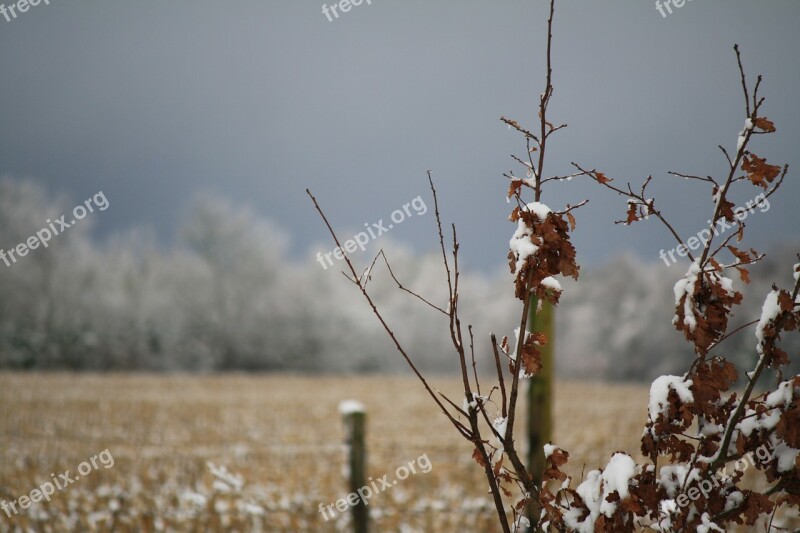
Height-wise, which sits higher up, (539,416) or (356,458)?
(539,416)

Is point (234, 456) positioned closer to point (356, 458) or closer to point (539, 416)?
point (356, 458)

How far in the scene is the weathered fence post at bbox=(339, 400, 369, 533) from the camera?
480 centimetres

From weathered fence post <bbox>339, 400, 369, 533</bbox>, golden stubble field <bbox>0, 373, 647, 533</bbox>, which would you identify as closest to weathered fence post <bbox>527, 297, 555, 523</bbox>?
weathered fence post <bbox>339, 400, 369, 533</bbox>

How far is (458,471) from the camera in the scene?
848cm

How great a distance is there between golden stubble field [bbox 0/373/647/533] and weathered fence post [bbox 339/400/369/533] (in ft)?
2.60

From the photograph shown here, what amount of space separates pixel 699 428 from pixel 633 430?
12.4 m

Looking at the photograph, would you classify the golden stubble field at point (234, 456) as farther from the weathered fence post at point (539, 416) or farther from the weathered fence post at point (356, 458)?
the weathered fence post at point (539, 416)

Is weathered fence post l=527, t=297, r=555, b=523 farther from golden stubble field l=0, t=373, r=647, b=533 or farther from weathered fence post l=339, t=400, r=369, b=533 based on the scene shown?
golden stubble field l=0, t=373, r=647, b=533

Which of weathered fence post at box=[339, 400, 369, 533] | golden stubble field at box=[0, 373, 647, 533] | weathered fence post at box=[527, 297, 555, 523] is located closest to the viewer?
weathered fence post at box=[527, 297, 555, 523]

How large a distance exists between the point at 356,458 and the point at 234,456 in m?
4.49

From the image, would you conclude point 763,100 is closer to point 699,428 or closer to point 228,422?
point 699,428

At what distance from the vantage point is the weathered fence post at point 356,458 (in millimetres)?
4796

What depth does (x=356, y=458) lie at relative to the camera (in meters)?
4.87

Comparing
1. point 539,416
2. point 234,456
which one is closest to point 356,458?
point 539,416
